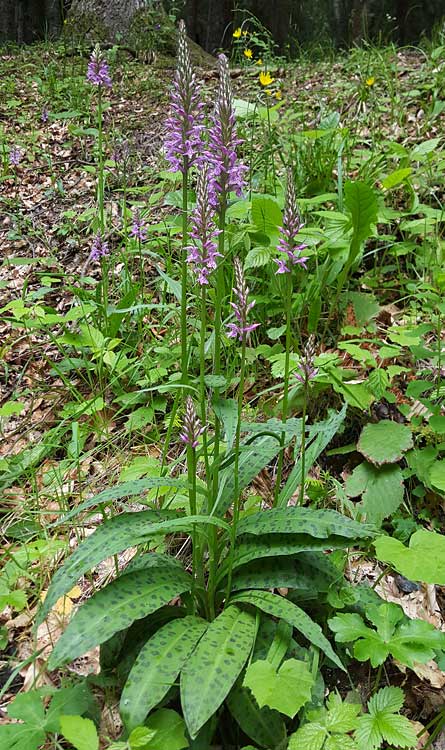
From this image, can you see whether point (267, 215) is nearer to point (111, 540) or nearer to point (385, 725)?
point (111, 540)

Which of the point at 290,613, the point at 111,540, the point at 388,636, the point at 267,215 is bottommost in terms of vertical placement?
the point at 388,636

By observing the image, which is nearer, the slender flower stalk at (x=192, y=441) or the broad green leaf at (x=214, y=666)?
the broad green leaf at (x=214, y=666)

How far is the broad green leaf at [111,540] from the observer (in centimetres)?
155

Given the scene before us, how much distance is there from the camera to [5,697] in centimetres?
179

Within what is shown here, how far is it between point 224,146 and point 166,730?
152 centimetres

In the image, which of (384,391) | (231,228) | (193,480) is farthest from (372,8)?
(193,480)

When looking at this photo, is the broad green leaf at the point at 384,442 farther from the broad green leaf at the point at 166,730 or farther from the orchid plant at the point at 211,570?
the broad green leaf at the point at 166,730

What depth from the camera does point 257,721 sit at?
1517 millimetres

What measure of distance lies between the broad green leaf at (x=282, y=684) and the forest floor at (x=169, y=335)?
0.40 metres

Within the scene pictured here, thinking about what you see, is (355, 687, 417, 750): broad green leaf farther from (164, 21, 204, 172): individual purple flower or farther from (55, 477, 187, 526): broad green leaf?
(164, 21, 204, 172): individual purple flower

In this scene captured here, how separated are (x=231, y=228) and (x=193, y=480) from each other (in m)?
1.92

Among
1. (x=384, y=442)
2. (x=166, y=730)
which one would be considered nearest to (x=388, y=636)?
(x=166, y=730)

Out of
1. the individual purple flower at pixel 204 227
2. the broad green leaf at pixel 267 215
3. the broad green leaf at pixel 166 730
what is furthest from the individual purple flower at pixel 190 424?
the broad green leaf at pixel 267 215

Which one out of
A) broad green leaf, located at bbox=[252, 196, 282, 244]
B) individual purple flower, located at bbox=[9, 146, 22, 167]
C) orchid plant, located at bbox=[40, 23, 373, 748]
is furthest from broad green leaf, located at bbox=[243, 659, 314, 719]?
individual purple flower, located at bbox=[9, 146, 22, 167]
